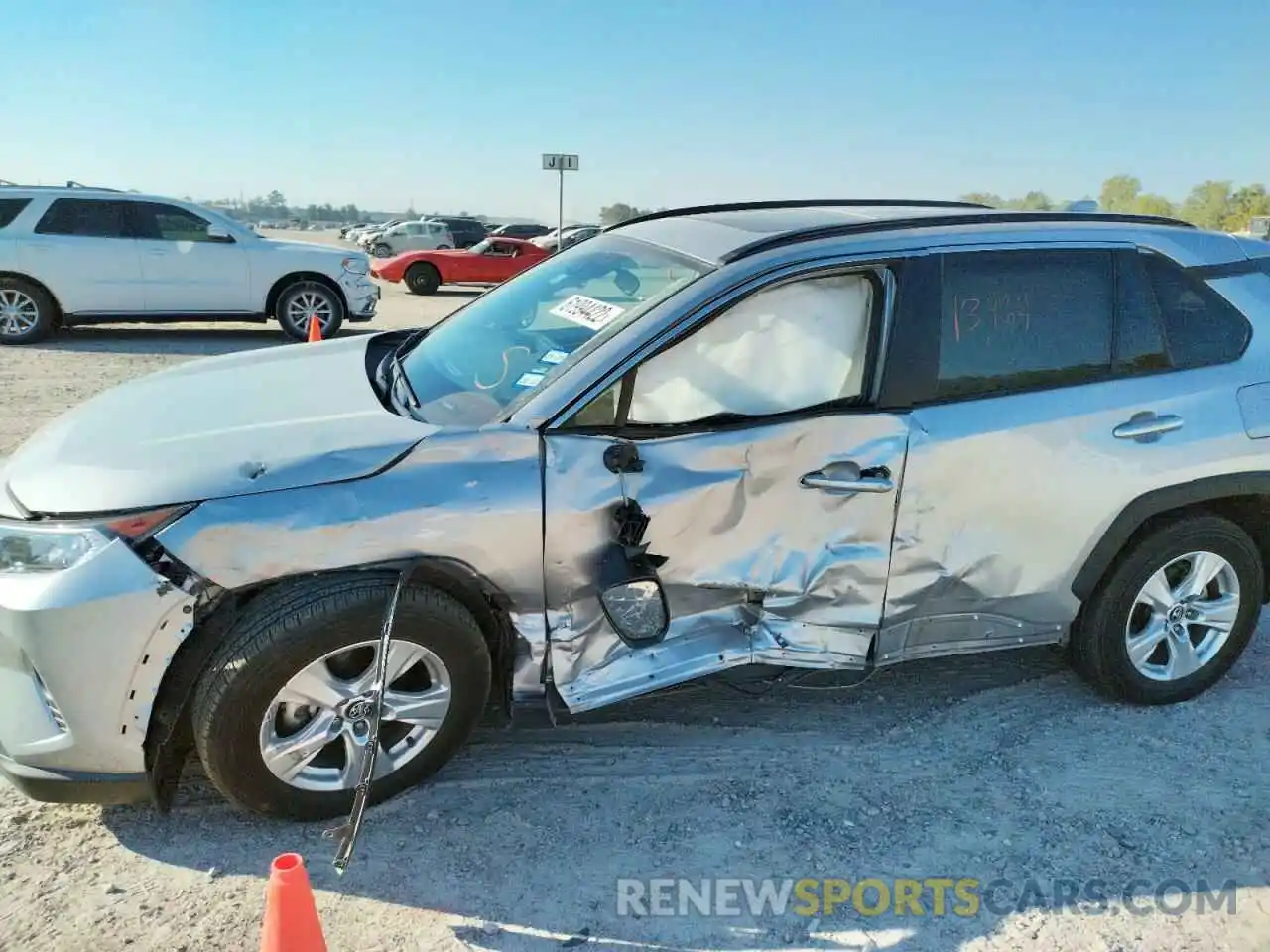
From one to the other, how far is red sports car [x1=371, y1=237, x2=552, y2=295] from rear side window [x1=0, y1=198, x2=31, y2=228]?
398 inches

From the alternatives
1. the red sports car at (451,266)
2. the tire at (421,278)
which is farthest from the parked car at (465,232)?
the tire at (421,278)

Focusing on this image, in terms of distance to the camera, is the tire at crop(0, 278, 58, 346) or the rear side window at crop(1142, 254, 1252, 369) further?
the tire at crop(0, 278, 58, 346)

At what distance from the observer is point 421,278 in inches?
814

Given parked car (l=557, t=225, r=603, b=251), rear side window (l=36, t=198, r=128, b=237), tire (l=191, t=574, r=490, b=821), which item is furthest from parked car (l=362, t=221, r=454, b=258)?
tire (l=191, t=574, r=490, b=821)

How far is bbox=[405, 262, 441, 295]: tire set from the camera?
20.6 metres

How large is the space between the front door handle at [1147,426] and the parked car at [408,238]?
31023 millimetres

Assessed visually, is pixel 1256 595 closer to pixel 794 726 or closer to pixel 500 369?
pixel 794 726

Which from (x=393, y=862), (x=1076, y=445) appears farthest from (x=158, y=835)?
(x=1076, y=445)

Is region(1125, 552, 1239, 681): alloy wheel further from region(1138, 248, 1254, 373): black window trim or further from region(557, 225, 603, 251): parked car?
region(557, 225, 603, 251): parked car

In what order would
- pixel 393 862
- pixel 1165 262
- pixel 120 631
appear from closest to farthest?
pixel 120 631 → pixel 393 862 → pixel 1165 262

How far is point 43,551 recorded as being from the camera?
2.43 metres

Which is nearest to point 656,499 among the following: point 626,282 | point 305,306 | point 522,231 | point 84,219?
point 626,282

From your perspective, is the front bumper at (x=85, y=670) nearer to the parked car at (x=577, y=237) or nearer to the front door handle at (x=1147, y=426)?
the parked car at (x=577, y=237)

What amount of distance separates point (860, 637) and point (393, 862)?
1.61m
